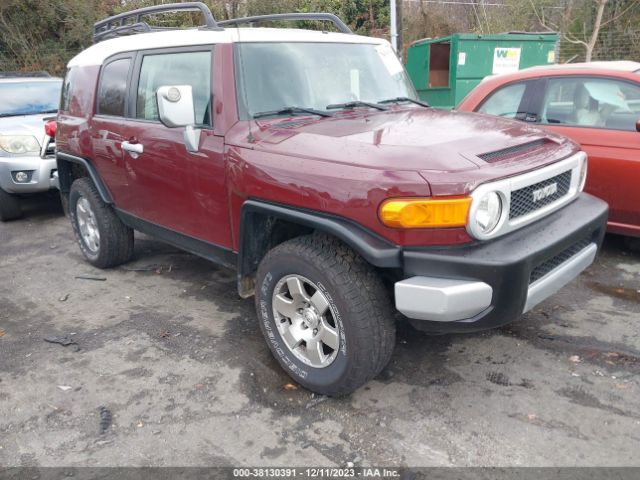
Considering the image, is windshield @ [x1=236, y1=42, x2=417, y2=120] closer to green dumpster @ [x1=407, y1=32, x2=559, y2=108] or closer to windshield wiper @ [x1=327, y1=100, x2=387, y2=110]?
windshield wiper @ [x1=327, y1=100, x2=387, y2=110]

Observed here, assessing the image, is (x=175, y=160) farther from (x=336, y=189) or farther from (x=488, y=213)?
(x=488, y=213)

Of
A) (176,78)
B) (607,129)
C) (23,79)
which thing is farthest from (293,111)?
(23,79)

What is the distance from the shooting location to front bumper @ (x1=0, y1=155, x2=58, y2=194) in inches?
252

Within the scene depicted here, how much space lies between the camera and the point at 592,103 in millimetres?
4613

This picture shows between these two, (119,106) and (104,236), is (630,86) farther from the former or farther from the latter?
(104,236)

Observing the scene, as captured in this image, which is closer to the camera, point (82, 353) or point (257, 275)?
point (257, 275)

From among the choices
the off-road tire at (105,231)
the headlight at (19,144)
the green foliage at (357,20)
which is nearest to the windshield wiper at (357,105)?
the off-road tire at (105,231)

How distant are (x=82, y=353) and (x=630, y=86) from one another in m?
4.64

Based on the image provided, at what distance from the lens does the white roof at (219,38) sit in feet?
10.9

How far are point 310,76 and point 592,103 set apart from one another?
2689mm

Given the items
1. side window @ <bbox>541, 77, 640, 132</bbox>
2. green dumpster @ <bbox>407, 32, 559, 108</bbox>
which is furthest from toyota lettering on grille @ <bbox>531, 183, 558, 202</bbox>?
green dumpster @ <bbox>407, 32, 559, 108</bbox>

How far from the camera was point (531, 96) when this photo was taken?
4.87 meters

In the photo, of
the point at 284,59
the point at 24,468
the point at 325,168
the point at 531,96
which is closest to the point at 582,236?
the point at 325,168

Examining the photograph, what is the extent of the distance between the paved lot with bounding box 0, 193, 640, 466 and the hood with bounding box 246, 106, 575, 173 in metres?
1.26
